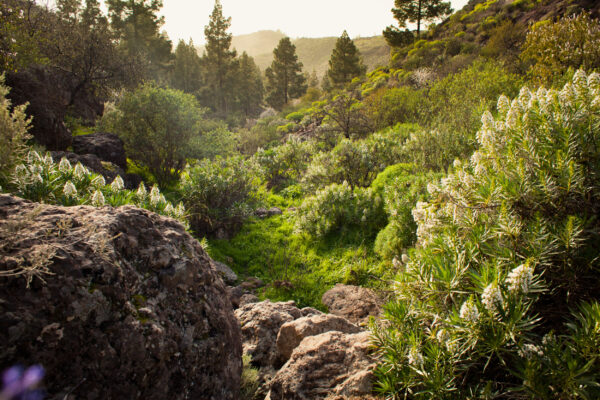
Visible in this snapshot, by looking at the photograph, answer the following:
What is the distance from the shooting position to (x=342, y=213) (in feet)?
27.0

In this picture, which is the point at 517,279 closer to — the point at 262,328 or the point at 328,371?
the point at 328,371

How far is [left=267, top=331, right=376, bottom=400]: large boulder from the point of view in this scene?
7.83 feet

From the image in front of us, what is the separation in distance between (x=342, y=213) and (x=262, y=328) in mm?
4969

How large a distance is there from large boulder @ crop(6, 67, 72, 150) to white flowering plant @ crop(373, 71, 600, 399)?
12.5 m

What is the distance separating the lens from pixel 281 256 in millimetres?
7781

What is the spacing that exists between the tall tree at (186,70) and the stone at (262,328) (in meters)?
48.3

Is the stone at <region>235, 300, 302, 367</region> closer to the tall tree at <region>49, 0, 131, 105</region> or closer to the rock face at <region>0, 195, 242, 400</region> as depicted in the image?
the rock face at <region>0, 195, 242, 400</region>

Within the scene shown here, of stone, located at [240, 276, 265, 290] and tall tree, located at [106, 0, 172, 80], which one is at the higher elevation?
tall tree, located at [106, 0, 172, 80]

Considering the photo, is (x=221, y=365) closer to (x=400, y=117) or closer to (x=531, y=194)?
(x=531, y=194)

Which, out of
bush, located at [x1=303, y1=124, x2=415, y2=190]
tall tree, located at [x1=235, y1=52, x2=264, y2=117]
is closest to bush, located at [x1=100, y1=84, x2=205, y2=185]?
bush, located at [x1=303, y1=124, x2=415, y2=190]

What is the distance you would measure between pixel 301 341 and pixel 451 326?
147cm

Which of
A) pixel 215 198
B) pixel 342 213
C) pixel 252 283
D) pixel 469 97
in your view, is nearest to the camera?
pixel 252 283

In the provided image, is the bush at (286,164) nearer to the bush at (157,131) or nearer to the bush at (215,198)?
the bush at (157,131)

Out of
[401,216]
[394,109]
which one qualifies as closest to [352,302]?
[401,216]
